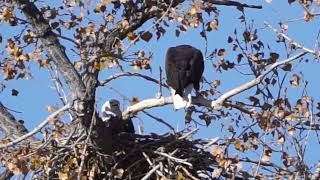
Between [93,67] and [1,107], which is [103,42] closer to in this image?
[93,67]

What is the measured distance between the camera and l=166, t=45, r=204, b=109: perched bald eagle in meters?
7.88

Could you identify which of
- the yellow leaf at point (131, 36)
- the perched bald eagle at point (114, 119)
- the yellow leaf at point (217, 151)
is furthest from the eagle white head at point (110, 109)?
the yellow leaf at point (217, 151)

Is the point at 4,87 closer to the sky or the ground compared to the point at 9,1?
closer to the ground

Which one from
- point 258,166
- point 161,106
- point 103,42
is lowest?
point 258,166

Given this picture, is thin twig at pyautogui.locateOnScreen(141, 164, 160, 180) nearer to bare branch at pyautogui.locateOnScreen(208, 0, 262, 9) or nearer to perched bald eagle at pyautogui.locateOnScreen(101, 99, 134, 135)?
perched bald eagle at pyautogui.locateOnScreen(101, 99, 134, 135)

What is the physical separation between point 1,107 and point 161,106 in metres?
1.27

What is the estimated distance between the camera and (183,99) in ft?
25.5

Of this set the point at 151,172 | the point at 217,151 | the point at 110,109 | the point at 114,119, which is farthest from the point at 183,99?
the point at 217,151

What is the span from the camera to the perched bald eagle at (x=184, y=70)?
25.8 ft

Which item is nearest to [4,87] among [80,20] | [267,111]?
[80,20]

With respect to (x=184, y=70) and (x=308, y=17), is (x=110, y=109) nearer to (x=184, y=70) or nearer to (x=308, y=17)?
(x=184, y=70)

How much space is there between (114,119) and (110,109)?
1.89 feet

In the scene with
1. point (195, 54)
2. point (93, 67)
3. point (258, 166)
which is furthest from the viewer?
point (195, 54)

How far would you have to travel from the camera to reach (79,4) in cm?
793
